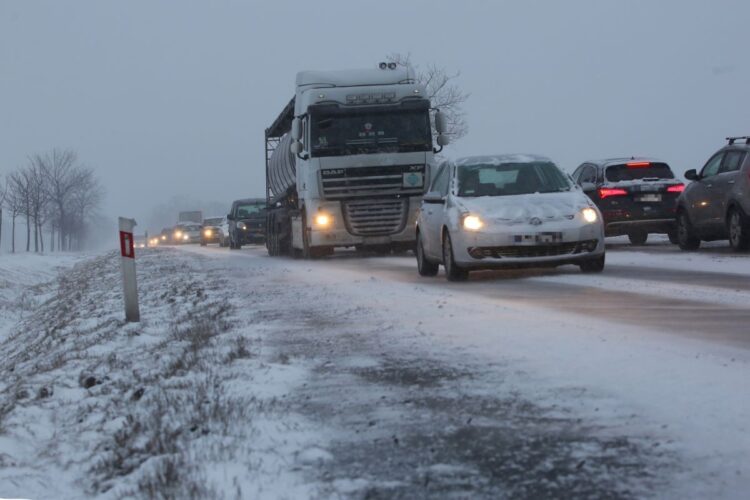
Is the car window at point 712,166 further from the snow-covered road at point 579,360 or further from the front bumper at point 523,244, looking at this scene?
the snow-covered road at point 579,360

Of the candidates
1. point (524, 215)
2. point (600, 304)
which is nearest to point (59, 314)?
point (524, 215)

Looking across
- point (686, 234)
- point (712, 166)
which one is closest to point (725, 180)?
point (712, 166)

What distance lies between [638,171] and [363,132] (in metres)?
5.90

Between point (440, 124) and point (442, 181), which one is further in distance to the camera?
point (440, 124)

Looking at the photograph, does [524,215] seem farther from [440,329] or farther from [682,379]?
[682,379]

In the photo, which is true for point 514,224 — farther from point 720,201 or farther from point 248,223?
point 248,223

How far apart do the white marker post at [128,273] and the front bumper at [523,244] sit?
4.20 metres

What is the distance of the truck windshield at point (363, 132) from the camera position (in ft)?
72.1

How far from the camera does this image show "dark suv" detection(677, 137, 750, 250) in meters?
16.9

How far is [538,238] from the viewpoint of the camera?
1298 centimetres

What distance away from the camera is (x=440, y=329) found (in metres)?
7.76

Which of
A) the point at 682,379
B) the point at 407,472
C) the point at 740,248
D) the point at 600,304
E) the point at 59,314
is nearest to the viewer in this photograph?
the point at 407,472

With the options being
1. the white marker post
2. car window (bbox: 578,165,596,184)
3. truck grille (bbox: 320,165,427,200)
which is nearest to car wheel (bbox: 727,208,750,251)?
car window (bbox: 578,165,596,184)

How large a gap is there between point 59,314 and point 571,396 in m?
10.6
